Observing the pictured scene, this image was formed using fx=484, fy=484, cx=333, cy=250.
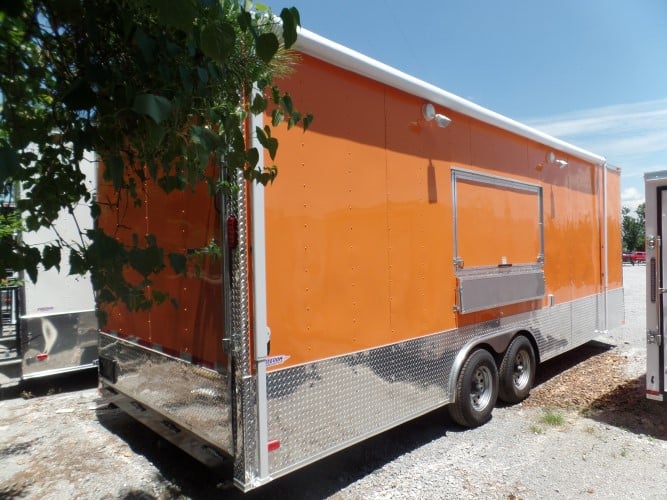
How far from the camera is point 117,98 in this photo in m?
1.53

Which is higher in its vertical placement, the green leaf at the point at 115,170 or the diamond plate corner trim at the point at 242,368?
the green leaf at the point at 115,170

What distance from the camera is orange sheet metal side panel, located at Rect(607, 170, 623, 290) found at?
7781 mm

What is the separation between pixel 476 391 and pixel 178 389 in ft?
9.68

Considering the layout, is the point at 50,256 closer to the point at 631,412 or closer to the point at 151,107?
the point at 151,107

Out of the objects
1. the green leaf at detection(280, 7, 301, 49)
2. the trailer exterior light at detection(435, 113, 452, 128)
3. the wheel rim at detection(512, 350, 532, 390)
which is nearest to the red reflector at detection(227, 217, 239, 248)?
the green leaf at detection(280, 7, 301, 49)

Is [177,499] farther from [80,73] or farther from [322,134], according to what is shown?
[80,73]

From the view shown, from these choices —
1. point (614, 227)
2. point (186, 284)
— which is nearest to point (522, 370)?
point (614, 227)

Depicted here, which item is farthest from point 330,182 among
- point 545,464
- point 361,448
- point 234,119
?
point 545,464

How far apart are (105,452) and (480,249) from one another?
3939mm

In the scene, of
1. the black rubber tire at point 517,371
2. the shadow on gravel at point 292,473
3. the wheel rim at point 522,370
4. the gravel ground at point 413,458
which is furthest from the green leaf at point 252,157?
the wheel rim at point 522,370

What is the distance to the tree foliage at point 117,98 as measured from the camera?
4.50ft

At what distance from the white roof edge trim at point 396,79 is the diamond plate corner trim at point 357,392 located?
206cm

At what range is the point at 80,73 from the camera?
1.54 m

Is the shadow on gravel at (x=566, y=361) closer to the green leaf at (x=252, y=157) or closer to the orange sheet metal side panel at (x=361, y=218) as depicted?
the orange sheet metal side panel at (x=361, y=218)
